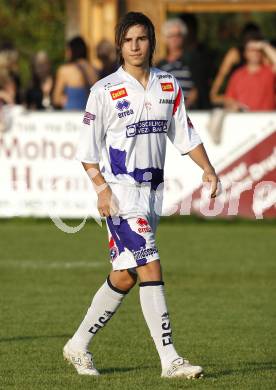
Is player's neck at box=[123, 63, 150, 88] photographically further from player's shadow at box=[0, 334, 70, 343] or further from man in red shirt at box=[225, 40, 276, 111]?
man in red shirt at box=[225, 40, 276, 111]

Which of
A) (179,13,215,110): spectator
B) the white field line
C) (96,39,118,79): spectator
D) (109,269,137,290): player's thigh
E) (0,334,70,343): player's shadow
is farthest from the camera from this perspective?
(96,39,118,79): spectator

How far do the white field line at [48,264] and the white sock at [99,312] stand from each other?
5.71m

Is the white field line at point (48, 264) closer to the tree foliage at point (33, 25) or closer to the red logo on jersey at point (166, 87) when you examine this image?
the red logo on jersey at point (166, 87)

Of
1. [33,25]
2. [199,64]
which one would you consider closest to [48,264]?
[199,64]

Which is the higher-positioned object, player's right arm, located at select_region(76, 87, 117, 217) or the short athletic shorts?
player's right arm, located at select_region(76, 87, 117, 217)

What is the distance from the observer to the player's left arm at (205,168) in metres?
8.03

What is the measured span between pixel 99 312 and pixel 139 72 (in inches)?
54.9

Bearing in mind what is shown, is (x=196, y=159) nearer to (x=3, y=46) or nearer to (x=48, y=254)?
(x=48, y=254)

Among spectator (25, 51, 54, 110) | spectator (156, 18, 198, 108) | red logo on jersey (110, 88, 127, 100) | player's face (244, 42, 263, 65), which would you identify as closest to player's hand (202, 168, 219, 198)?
red logo on jersey (110, 88, 127, 100)

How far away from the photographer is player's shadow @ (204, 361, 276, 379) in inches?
320

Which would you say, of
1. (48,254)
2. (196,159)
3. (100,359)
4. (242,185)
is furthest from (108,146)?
(242,185)

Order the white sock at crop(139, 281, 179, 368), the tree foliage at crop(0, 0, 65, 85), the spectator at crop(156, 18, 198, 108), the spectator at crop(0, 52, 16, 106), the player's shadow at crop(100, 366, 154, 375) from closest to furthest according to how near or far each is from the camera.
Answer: the white sock at crop(139, 281, 179, 368), the player's shadow at crop(100, 366, 154, 375), the spectator at crop(156, 18, 198, 108), the spectator at crop(0, 52, 16, 106), the tree foliage at crop(0, 0, 65, 85)

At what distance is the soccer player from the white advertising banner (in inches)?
363

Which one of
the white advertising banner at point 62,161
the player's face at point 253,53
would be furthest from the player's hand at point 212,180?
the player's face at point 253,53
